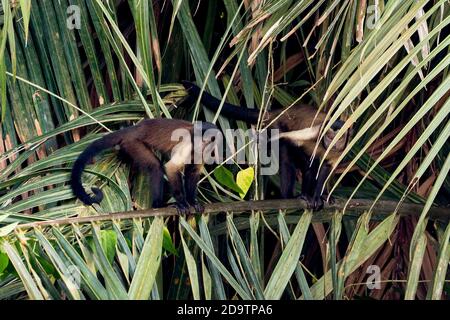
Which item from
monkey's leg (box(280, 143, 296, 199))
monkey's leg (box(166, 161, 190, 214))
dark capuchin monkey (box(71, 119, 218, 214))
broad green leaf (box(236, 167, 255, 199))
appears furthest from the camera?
monkey's leg (box(280, 143, 296, 199))

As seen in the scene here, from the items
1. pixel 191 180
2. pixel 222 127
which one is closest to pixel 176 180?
pixel 191 180

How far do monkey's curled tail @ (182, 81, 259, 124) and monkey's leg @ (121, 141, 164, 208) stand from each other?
34 centimetres

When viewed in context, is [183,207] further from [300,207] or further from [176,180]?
[300,207]

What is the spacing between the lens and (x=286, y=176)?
169 inches

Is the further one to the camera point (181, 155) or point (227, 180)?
point (181, 155)

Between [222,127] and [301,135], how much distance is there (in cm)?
38

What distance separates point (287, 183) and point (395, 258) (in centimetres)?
61

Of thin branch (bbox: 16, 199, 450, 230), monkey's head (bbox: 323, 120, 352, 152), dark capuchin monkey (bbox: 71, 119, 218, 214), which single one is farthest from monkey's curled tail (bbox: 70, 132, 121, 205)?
monkey's head (bbox: 323, 120, 352, 152)

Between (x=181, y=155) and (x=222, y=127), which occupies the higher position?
(x=222, y=127)

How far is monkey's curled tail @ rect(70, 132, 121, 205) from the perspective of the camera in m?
3.38

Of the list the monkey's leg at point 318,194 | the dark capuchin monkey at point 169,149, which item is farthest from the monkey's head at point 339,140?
the dark capuchin monkey at point 169,149

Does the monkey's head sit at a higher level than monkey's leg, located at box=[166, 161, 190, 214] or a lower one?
higher

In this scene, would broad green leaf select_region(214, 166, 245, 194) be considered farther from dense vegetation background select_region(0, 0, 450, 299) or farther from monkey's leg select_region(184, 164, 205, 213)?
monkey's leg select_region(184, 164, 205, 213)

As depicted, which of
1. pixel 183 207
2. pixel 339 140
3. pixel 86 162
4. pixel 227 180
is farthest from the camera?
pixel 339 140
